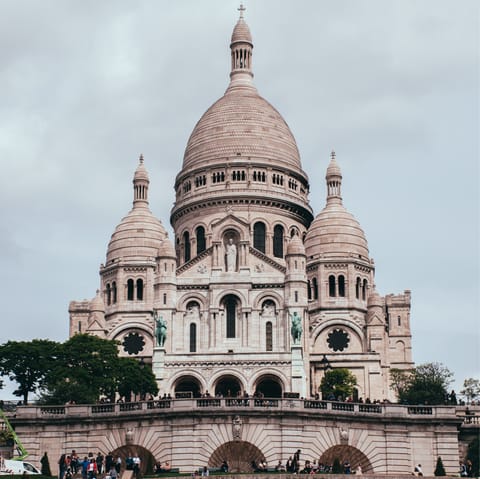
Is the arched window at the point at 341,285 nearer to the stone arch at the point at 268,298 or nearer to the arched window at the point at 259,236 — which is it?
the arched window at the point at 259,236

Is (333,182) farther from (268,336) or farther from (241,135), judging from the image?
(268,336)

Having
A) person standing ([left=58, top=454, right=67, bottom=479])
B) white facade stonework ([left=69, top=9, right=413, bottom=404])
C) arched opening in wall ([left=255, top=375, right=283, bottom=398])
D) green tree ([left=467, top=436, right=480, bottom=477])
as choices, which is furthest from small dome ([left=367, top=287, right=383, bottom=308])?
person standing ([left=58, top=454, right=67, bottom=479])

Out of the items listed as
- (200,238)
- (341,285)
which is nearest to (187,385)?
(341,285)

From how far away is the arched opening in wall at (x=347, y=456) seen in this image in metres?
61.4

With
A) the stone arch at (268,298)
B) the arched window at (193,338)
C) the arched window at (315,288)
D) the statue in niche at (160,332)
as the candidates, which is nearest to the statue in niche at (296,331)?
the stone arch at (268,298)

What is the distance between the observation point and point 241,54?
136375 mm

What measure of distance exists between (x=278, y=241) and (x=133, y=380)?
110 feet

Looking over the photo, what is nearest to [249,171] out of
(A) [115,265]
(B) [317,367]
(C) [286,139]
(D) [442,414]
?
(C) [286,139]

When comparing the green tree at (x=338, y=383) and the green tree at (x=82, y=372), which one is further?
the green tree at (x=338, y=383)

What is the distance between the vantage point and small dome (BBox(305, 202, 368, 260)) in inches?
4670

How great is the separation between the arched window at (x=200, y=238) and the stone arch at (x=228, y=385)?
735 inches

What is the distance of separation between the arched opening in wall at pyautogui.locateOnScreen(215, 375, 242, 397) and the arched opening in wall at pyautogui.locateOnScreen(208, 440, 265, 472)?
42739 mm

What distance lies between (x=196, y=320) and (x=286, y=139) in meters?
25.9

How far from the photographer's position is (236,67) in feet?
446
